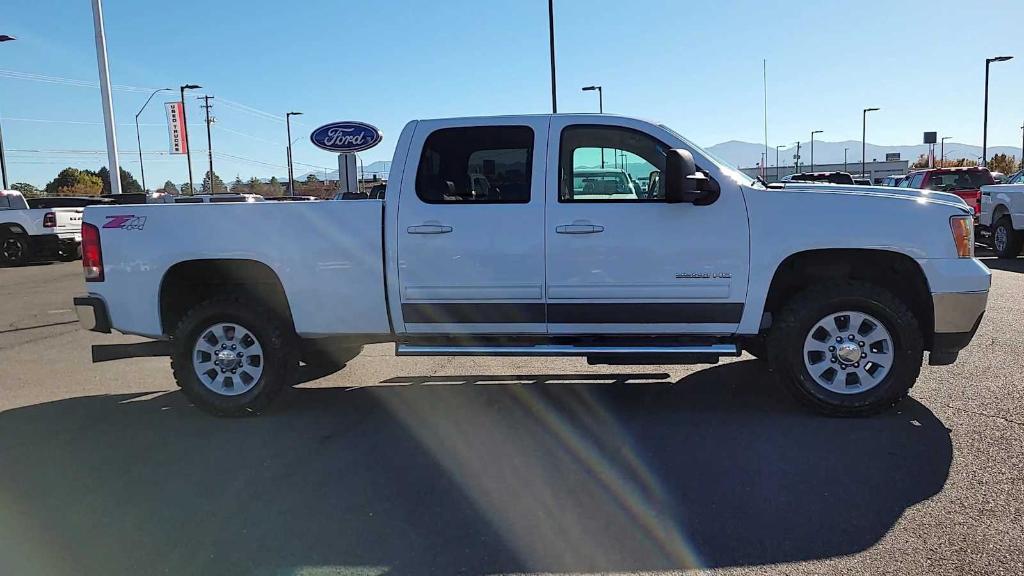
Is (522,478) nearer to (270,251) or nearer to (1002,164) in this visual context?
(270,251)

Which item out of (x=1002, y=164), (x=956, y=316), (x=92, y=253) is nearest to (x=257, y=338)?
(x=92, y=253)

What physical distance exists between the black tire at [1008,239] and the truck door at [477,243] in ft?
A: 43.4

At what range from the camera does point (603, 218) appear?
16.0 feet

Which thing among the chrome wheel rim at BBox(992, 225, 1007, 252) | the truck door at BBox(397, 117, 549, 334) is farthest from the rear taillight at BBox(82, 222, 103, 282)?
the chrome wheel rim at BBox(992, 225, 1007, 252)

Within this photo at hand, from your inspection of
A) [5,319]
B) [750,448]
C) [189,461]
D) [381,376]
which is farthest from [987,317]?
[5,319]

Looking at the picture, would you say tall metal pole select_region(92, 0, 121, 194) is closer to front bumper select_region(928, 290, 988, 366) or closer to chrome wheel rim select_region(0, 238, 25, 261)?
chrome wheel rim select_region(0, 238, 25, 261)

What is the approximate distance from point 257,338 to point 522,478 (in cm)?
236

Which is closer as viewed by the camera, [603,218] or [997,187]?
[603,218]

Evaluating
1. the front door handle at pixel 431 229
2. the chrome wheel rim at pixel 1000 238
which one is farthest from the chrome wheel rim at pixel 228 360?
the chrome wheel rim at pixel 1000 238

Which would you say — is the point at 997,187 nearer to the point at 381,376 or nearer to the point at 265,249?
the point at 381,376

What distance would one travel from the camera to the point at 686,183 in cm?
466

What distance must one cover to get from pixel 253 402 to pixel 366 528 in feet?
7.01

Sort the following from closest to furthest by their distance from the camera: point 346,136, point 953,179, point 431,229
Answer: point 431,229 < point 346,136 < point 953,179

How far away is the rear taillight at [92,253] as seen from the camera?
524cm
